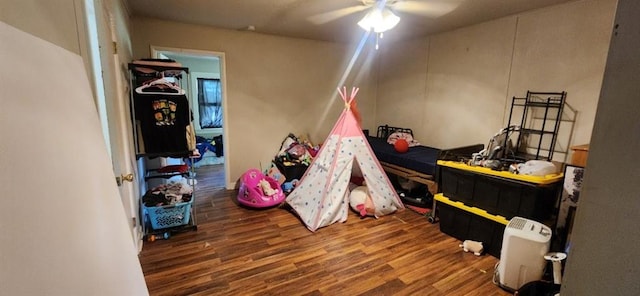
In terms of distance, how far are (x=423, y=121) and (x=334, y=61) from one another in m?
1.80

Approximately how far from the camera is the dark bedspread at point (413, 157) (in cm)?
341

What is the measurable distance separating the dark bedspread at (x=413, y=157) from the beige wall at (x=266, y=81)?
121 centimetres

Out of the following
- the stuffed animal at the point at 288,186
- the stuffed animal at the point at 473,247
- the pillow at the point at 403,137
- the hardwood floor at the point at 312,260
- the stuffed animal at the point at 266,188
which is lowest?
the hardwood floor at the point at 312,260

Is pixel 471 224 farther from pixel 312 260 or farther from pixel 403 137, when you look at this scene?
pixel 403 137

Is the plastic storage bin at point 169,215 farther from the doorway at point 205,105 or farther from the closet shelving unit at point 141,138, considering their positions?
the doorway at point 205,105

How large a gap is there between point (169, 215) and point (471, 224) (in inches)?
118

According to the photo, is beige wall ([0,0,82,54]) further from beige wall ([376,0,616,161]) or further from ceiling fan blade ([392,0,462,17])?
beige wall ([376,0,616,161])

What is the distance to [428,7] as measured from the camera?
295 cm

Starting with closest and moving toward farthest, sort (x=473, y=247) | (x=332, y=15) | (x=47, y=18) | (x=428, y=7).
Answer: (x=47, y=18), (x=473, y=247), (x=428, y=7), (x=332, y=15)

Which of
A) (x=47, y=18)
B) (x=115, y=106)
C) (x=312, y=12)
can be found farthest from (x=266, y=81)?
(x=47, y=18)

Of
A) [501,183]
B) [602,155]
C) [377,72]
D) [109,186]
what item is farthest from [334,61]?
[602,155]

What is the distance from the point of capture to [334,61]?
189 inches

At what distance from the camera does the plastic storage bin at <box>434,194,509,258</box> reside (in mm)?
2533

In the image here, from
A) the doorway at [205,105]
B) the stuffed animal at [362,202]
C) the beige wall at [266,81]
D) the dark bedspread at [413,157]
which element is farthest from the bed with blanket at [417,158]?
the doorway at [205,105]
